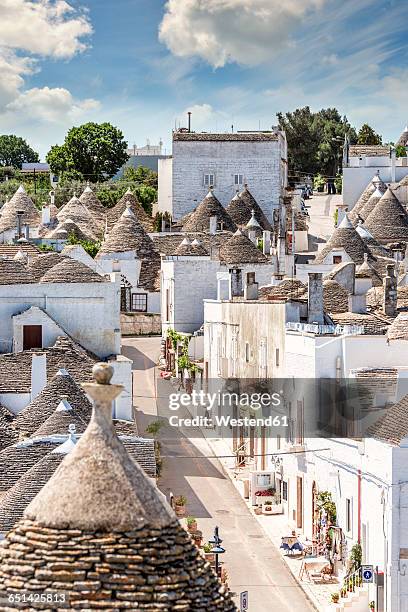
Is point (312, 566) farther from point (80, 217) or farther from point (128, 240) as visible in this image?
point (80, 217)

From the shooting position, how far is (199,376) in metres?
61.8

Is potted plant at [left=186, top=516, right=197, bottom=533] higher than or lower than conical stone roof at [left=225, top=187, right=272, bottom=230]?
lower

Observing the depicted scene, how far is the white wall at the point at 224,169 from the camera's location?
90812mm

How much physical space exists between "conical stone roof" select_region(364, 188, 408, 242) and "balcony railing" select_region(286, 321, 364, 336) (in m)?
38.4

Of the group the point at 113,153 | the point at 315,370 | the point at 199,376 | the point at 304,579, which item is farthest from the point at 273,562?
the point at 113,153

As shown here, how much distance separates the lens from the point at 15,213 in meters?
86.9

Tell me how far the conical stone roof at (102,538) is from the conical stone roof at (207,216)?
233 feet

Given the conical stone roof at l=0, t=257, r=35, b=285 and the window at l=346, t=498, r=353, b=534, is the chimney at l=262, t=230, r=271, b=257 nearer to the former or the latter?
the conical stone roof at l=0, t=257, r=35, b=285

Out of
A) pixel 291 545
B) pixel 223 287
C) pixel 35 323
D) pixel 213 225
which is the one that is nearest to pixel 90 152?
pixel 213 225

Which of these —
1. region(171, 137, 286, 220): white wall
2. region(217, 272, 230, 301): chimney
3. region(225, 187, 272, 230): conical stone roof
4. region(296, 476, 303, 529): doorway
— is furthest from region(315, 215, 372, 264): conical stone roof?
region(296, 476, 303, 529): doorway

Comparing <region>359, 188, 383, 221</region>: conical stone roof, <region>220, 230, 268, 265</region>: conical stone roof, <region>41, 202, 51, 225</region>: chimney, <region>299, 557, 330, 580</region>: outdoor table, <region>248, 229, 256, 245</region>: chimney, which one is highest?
<region>359, 188, 383, 221</region>: conical stone roof

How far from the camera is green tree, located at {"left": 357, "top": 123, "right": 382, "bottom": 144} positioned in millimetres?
118125

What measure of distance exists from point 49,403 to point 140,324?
119 feet

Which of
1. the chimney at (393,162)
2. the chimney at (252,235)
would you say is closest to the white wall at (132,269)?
the chimney at (252,235)
